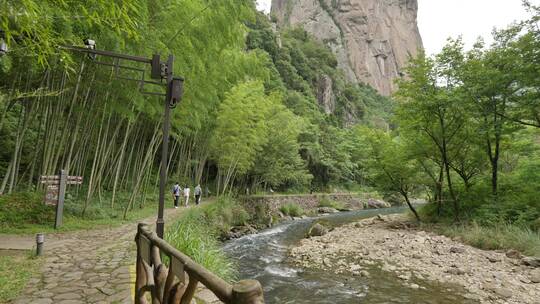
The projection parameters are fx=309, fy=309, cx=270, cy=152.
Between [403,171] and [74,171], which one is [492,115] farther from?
[74,171]

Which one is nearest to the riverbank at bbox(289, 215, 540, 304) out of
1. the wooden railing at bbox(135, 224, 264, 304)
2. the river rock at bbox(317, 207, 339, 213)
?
the wooden railing at bbox(135, 224, 264, 304)

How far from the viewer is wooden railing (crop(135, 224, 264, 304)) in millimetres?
1187

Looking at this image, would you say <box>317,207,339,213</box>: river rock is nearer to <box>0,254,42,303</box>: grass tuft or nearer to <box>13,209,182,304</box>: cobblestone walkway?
<box>13,209,182,304</box>: cobblestone walkway

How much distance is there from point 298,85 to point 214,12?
31490 mm

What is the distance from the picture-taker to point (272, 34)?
3678cm

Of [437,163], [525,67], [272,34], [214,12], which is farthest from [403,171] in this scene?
[272,34]

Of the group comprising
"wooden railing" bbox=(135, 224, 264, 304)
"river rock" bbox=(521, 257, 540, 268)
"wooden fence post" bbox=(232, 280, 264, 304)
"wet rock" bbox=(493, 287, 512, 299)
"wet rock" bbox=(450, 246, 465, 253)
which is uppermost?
"wooden fence post" bbox=(232, 280, 264, 304)

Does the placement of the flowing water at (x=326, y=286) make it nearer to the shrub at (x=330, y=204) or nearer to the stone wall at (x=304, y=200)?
the stone wall at (x=304, y=200)

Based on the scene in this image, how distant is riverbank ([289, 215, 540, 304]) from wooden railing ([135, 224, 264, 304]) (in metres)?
5.39

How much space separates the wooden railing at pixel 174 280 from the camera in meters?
1.19

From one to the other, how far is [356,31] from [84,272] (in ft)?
234

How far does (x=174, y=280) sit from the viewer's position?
2.24m

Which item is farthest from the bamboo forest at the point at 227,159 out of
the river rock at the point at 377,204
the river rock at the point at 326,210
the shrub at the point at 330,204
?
the river rock at the point at 377,204

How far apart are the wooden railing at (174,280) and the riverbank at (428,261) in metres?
5.39
